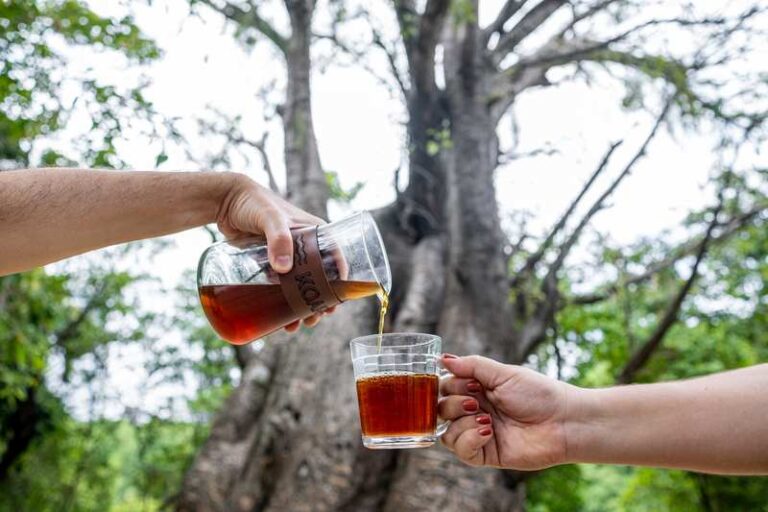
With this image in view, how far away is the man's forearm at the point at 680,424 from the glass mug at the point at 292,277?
69 cm

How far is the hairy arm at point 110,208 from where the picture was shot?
6.44ft

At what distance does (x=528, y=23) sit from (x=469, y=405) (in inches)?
239

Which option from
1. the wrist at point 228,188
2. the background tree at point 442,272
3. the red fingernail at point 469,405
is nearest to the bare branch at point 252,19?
the background tree at point 442,272

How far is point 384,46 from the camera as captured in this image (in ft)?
21.0

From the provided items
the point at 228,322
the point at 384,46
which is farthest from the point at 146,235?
the point at 384,46

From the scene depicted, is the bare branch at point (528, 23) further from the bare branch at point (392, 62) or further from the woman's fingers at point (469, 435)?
the woman's fingers at point (469, 435)

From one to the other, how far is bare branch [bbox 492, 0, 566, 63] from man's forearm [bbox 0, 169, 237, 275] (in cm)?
573

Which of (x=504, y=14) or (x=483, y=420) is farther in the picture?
(x=504, y=14)

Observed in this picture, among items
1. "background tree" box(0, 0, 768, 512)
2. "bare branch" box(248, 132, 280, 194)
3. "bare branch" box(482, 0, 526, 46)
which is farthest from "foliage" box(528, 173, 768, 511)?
"bare branch" box(248, 132, 280, 194)

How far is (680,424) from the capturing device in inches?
74.2

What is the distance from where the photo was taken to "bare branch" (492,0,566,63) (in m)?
7.34

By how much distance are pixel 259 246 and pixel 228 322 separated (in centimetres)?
21

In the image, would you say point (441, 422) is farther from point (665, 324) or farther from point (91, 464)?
point (91, 464)

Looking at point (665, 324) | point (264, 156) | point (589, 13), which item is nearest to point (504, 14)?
point (589, 13)
